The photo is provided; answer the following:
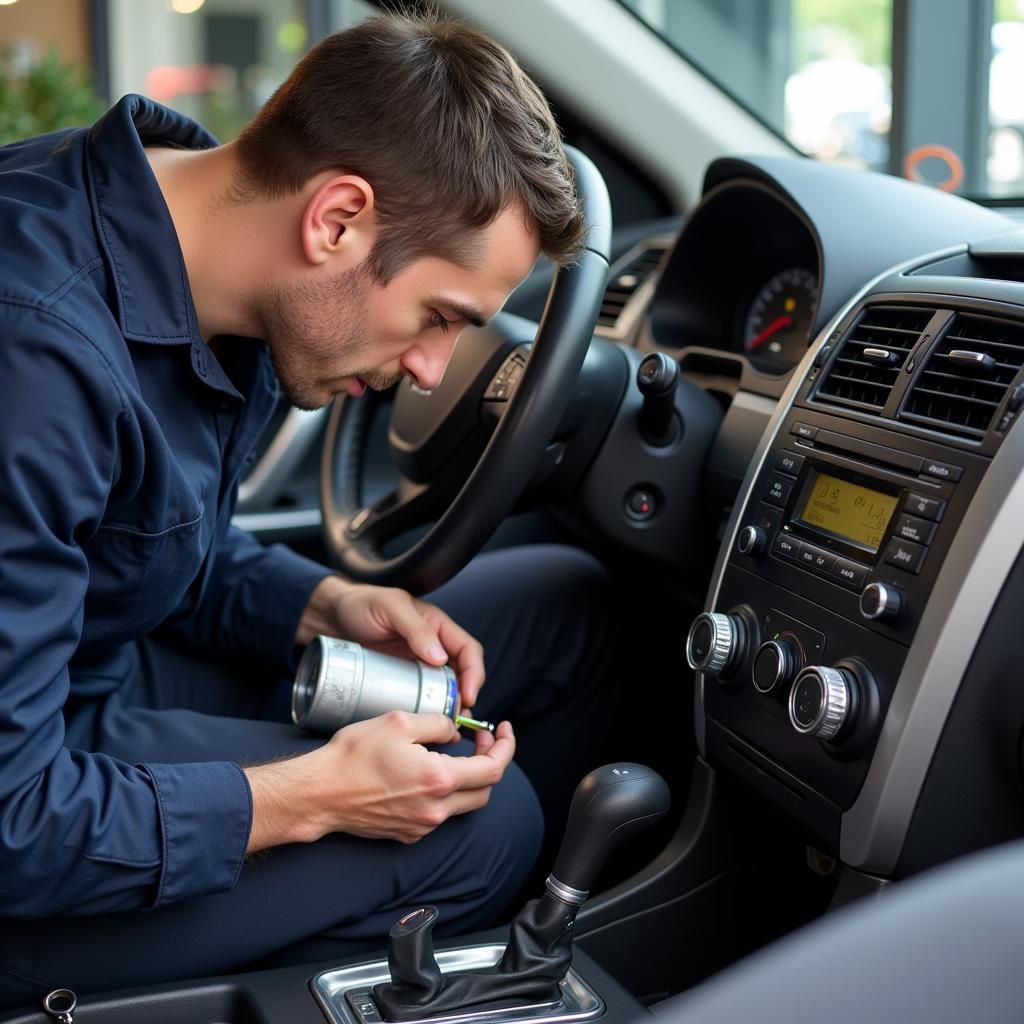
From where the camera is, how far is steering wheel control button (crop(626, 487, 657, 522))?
142cm

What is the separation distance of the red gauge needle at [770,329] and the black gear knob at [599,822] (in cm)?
67

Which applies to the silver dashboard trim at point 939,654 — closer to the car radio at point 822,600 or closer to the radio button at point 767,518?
the car radio at point 822,600

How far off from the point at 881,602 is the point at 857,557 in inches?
3.4

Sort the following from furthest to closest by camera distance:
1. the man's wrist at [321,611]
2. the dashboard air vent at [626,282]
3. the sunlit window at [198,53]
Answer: the sunlit window at [198,53]
the dashboard air vent at [626,282]
the man's wrist at [321,611]

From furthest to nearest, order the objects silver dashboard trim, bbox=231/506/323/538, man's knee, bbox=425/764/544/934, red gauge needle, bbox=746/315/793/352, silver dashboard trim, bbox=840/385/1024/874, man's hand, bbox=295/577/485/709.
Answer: silver dashboard trim, bbox=231/506/323/538, red gauge needle, bbox=746/315/793/352, man's hand, bbox=295/577/485/709, man's knee, bbox=425/764/544/934, silver dashboard trim, bbox=840/385/1024/874

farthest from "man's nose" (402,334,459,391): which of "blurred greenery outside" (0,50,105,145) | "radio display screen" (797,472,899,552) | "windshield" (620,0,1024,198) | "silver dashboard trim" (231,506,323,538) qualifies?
"blurred greenery outside" (0,50,105,145)

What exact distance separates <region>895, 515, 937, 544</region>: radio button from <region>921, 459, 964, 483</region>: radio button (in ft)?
0.12

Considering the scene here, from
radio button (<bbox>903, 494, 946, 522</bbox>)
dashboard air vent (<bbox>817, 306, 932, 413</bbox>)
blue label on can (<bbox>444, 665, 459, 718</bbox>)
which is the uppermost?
dashboard air vent (<bbox>817, 306, 932, 413</bbox>)

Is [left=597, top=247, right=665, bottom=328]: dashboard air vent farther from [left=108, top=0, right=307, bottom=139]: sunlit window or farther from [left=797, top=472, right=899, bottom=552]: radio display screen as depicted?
[left=108, top=0, right=307, bottom=139]: sunlit window

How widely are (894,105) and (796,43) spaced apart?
1.58 feet

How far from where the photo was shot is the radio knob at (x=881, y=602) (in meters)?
0.99

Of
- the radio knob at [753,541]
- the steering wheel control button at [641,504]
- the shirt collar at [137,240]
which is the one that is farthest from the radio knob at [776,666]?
the shirt collar at [137,240]

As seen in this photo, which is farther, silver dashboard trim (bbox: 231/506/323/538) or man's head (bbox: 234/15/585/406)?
silver dashboard trim (bbox: 231/506/323/538)

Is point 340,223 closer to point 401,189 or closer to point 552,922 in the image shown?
point 401,189
